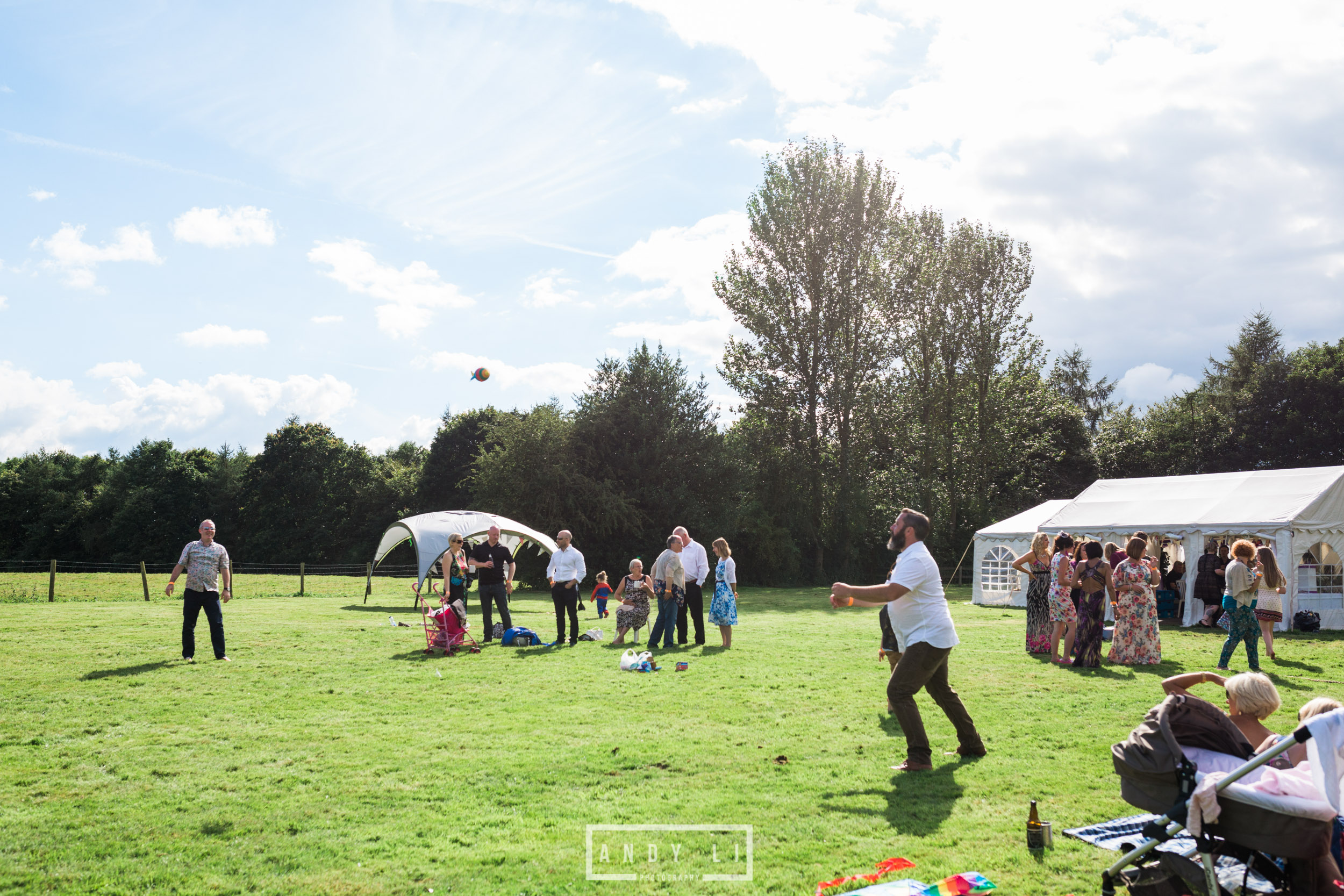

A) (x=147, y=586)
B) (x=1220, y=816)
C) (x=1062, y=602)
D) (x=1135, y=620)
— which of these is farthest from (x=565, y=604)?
(x=147, y=586)

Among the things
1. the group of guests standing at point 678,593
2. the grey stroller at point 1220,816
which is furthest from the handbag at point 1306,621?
the grey stroller at point 1220,816

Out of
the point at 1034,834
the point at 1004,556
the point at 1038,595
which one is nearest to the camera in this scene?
the point at 1034,834

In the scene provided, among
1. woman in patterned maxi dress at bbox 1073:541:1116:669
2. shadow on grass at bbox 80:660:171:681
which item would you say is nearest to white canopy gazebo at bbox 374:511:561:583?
shadow on grass at bbox 80:660:171:681

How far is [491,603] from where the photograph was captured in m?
14.4

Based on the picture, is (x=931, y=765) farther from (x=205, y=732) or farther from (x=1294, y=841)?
(x=205, y=732)

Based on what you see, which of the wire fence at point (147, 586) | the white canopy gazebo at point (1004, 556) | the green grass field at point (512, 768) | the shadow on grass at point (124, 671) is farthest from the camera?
the white canopy gazebo at point (1004, 556)

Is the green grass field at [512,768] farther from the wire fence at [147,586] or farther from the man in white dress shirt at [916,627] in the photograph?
the wire fence at [147,586]

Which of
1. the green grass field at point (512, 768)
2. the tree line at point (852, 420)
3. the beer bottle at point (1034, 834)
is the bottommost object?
the green grass field at point (512, 768)

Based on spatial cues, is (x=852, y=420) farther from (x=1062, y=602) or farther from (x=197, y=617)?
(x=197, y=617)

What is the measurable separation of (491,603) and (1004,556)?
55.3 ft

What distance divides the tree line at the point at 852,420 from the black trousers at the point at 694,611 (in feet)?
57.7

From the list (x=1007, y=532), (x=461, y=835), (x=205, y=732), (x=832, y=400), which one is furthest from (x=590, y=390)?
(x=461, y=835)

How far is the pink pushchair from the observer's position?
1312 cm

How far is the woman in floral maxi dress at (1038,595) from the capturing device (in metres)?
12.3
